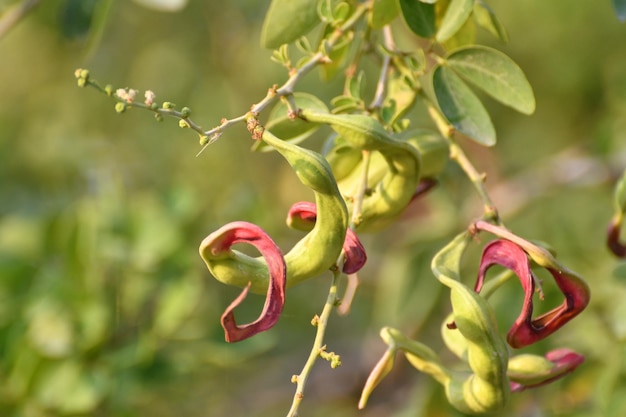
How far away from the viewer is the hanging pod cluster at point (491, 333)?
0.95m

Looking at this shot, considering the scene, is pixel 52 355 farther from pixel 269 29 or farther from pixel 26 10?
pixel 269 29

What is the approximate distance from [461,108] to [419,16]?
13 centimetres

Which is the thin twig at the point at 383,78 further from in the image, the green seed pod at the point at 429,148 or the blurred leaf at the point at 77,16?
the blurred leaf at the point at 77,16

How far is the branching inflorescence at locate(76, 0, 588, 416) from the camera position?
0.93m

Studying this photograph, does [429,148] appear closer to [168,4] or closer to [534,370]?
[534,370]

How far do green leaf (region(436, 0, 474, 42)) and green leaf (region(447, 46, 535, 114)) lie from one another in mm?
32

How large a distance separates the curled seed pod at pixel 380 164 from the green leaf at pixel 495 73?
170mm

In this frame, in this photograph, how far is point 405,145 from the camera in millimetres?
1016

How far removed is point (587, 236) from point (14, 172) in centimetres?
185

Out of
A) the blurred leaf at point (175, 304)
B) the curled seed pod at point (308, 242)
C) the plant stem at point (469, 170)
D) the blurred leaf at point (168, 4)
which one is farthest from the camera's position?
the blurred leaf at point (175, 304)

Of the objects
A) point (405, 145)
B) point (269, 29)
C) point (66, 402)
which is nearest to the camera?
point (405, 145)

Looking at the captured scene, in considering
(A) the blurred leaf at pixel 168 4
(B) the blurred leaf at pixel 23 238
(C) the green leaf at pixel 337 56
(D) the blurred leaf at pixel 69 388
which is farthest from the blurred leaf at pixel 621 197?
(B) the blurred leaf at pixel 23 238

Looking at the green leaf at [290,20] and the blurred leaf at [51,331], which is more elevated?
the green leaf at [290,20]

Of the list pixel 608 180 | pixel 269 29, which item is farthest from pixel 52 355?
pixel 608 180
